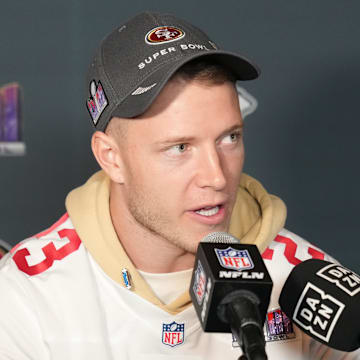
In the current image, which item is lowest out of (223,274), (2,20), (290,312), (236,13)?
(290,312)

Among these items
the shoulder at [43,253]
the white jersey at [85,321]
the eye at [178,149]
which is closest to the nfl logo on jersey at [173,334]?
the white jersey at [85,321]

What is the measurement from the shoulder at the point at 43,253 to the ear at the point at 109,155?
6.1 inches

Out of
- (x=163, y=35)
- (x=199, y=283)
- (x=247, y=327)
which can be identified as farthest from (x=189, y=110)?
(x=247, y=327)

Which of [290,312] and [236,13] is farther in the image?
[236,13]

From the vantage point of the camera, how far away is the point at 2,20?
2047mm

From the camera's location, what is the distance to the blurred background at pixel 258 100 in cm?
207

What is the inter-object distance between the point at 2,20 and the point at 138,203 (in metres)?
0.91

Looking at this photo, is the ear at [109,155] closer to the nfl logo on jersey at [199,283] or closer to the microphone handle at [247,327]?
the nfl logo on jersey at [199,283]

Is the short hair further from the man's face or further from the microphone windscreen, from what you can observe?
the microphone windscreen

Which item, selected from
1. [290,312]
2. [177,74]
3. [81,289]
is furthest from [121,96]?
[290,312]

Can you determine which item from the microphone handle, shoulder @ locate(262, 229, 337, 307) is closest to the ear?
shoulder @ locate(262, 229, 337, 307)

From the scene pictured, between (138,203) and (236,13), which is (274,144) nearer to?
(236,13)

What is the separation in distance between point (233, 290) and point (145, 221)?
0.54 metres

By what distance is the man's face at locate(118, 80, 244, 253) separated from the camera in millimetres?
1289
